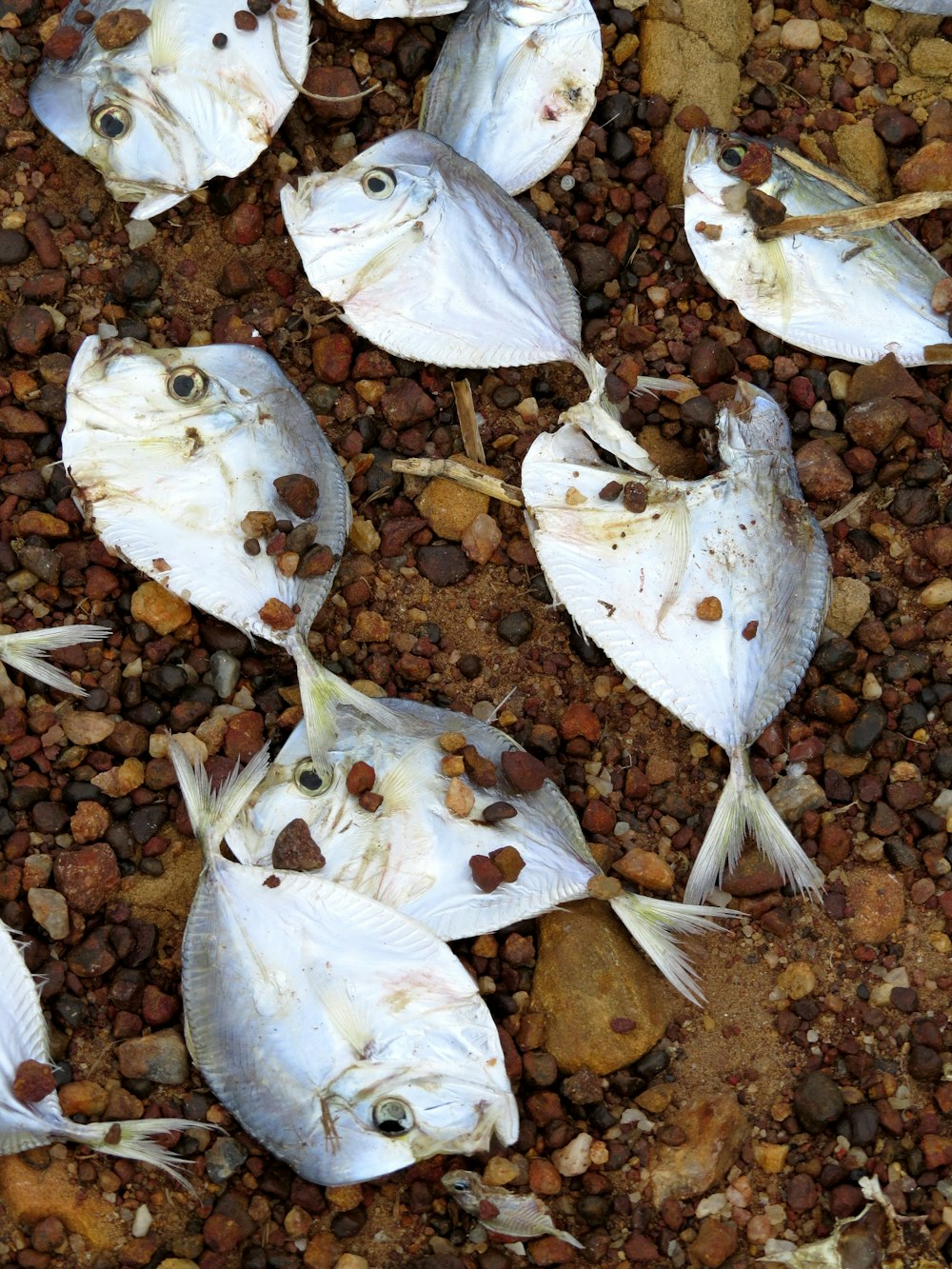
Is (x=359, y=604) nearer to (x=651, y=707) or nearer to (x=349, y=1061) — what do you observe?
(x=651, y=707)

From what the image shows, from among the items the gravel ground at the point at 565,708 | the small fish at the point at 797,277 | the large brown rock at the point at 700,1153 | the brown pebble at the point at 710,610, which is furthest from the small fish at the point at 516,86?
the large brown rock at the point at 700,1153

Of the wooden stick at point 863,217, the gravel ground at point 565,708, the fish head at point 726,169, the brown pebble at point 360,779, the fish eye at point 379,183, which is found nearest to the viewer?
the gravel ground at point 565,708

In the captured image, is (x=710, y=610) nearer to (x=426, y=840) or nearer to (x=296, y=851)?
(x=426, y=840)

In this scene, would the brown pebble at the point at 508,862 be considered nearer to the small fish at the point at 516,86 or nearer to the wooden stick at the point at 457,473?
the wooden stick at the point at 457,473

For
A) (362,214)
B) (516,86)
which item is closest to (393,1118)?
(362,214)

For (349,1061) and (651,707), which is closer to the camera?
(349,1061)

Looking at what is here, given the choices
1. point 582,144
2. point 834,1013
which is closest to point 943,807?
point 834,1013
